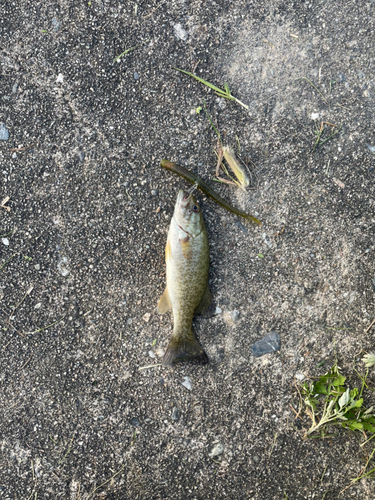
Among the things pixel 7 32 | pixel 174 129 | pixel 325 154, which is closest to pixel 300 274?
pixel 325 154

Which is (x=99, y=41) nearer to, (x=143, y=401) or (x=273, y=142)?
(x=273, y=142)

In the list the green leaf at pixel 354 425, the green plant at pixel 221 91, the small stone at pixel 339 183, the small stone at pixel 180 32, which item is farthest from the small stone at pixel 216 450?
the small stone at pixel 180 32

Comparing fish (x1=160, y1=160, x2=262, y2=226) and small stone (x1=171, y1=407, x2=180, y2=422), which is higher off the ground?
fish (x1=160, y1=160, x2=262, y2=226)

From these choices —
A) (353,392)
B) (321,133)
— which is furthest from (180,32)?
(353,392)

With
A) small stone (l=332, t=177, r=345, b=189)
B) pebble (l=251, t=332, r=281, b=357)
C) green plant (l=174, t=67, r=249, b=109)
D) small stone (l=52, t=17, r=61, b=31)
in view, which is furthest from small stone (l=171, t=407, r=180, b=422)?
small stone (l=52, t=17, r=61, b=31)

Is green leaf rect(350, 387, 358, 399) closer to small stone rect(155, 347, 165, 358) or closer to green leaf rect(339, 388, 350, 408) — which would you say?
green leaf rect(339, 388, 350, 408)

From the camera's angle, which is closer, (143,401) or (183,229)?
(183,229)

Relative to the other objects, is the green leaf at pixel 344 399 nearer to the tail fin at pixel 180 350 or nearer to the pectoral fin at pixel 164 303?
the tail fin at pixel 180 350
